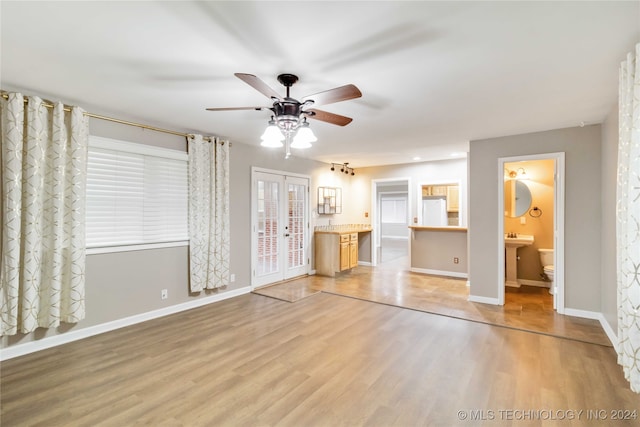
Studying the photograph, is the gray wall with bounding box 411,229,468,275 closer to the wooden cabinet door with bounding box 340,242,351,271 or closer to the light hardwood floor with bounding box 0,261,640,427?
the wooden cabinet door with bounding box 340,242,351,271

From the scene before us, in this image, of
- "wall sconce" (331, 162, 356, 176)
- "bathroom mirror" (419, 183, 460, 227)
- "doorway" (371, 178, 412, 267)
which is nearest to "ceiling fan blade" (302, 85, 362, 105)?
"wall sconce" (331, 162, 356, 176)

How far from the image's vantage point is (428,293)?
16.4 feet

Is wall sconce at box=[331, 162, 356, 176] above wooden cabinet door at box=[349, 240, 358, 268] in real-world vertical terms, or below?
above

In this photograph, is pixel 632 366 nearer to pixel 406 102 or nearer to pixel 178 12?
pixel 406 102

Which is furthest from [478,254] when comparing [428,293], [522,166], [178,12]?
[178,12]

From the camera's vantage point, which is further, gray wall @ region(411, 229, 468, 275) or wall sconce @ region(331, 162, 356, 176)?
wall sconce @ region(331, 162, 356, 176)

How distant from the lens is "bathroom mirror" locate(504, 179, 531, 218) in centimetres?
546

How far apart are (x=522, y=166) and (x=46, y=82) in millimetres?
6735

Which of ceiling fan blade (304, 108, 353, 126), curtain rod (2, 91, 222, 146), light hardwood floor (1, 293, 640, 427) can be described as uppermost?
curtain rod (2, 91, 222, 146)

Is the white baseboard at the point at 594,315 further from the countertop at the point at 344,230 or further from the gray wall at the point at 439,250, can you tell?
the countertop at the point at 344,230

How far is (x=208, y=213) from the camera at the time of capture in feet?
14.2

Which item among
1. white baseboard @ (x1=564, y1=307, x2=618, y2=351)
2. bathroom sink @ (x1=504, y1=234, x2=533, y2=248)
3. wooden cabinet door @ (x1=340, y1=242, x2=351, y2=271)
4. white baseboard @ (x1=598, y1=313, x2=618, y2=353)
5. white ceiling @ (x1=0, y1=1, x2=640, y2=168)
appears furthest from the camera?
wooden cabinet door @ (x1=340, y1=242, x2=351, y2=271)

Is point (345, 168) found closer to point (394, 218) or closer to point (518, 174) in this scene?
point (518, 174)

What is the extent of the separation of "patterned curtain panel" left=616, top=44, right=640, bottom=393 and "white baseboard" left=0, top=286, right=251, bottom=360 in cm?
441
